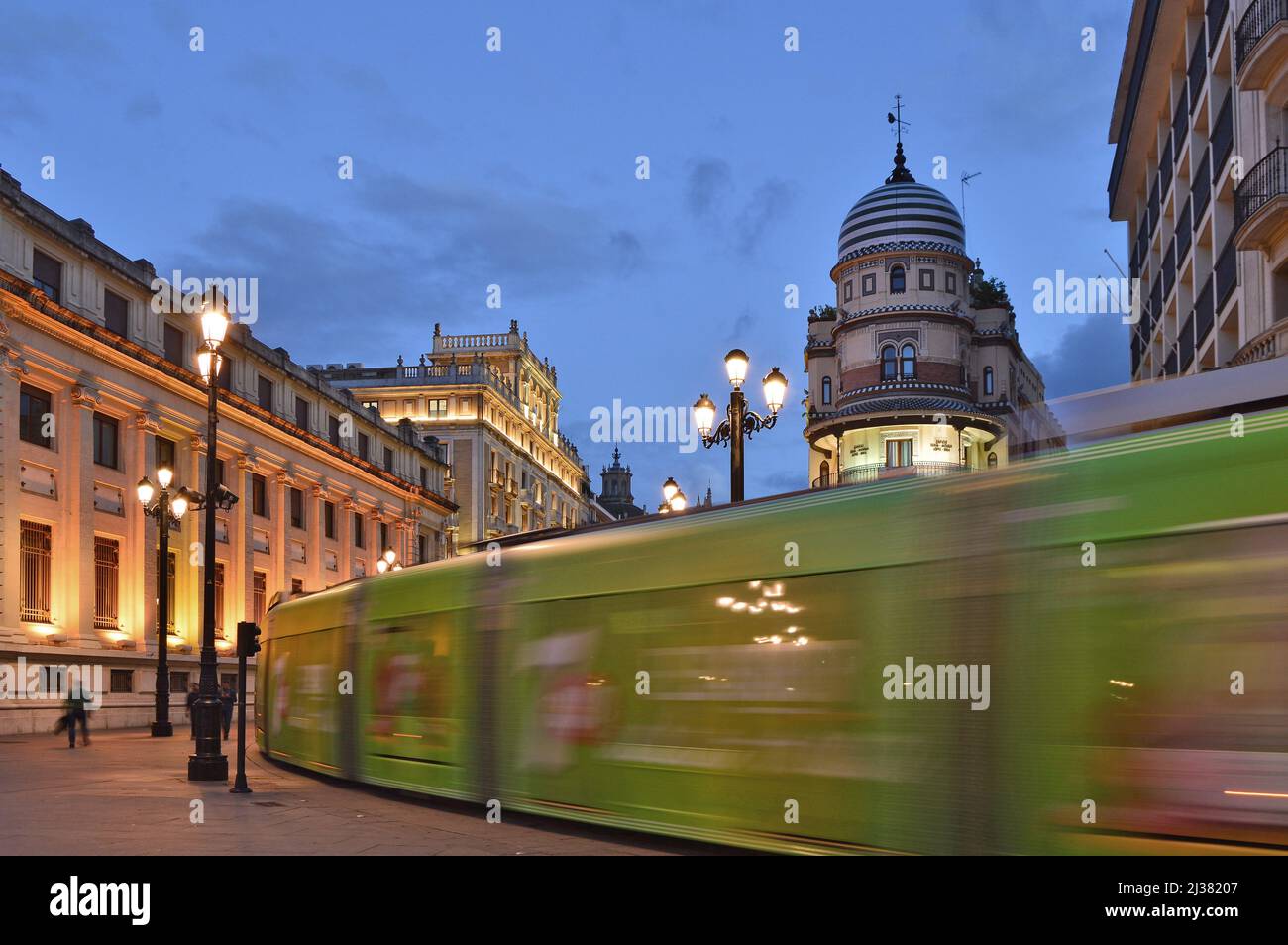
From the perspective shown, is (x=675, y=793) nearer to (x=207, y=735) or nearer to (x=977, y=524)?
(x=977, y=524)

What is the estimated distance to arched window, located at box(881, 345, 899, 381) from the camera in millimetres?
56094

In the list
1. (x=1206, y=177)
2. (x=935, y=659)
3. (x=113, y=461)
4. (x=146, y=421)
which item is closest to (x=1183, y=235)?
(x=1206, y=177)

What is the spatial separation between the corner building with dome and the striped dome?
61 millimetres

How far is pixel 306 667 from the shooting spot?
1914 cm

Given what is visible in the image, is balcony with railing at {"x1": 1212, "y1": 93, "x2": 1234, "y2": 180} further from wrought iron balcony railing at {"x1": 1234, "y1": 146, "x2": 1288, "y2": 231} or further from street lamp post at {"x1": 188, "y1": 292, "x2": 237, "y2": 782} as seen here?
street lamp post at {"x1": 188, "y1": 292, "x2": 237, "y2": 782}

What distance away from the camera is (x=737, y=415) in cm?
1911

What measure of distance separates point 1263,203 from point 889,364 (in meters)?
34.1

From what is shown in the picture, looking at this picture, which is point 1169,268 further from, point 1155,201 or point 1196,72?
point 1196,72

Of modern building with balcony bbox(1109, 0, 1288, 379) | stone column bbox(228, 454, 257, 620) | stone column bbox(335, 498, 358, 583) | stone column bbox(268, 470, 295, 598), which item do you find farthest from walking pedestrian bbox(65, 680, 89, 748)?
stone column bbox(335, 498, 358, 583)

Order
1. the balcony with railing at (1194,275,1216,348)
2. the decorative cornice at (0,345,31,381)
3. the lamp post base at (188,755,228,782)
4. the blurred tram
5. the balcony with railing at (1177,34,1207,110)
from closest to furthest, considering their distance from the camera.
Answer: the blurred tram
the lamp post base at (188,755,228,782)
the balcony with railing at (1194,275,1216,348)
the balcony with railing at (1177,34,1207,110)
the decorative cornice at (0,345,31,381)

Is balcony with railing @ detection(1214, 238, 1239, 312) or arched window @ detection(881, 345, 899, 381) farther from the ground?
arched window @ detection(881, 345, 899, 381)

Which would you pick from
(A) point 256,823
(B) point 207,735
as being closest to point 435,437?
(B) point 207,735

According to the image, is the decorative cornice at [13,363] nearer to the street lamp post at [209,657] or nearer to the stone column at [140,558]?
the stone column at [140,558]
